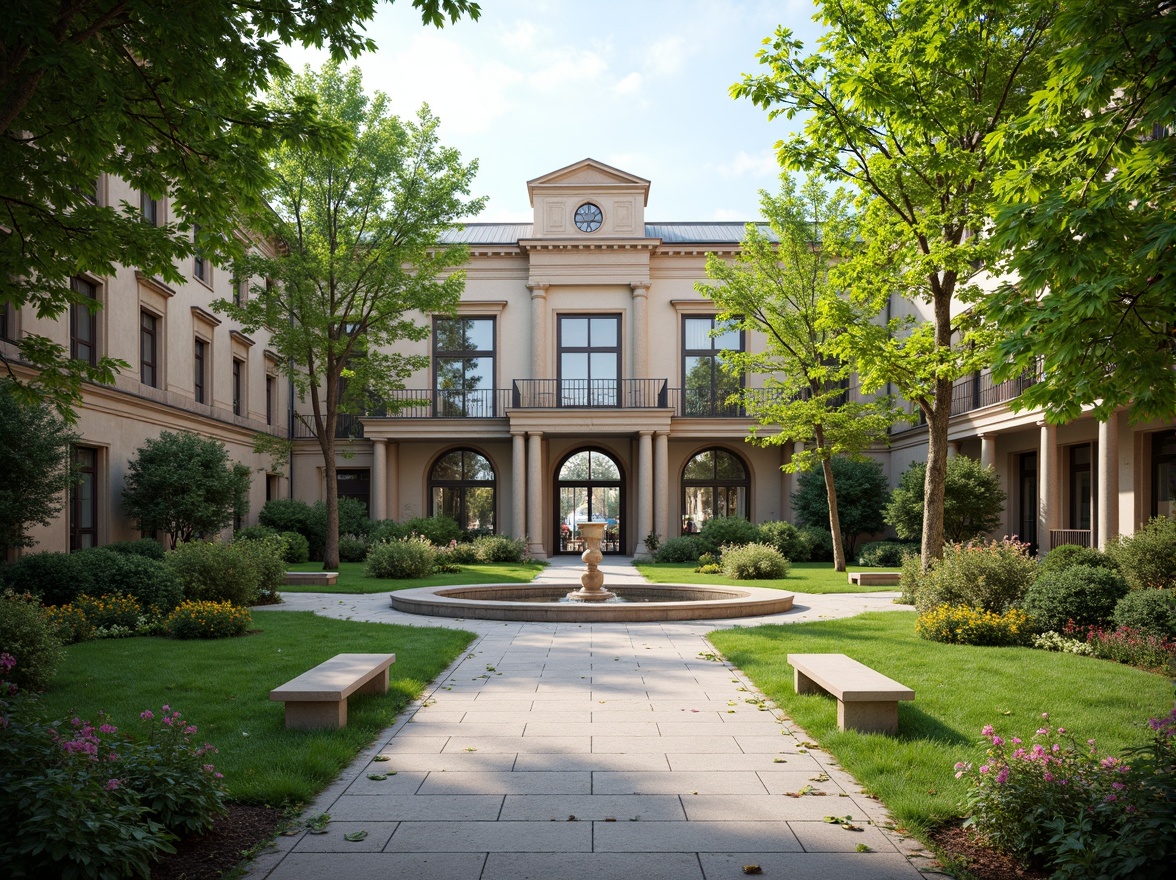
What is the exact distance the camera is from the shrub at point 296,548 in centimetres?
2484

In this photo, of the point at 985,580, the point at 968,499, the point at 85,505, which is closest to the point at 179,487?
the point at 85,505

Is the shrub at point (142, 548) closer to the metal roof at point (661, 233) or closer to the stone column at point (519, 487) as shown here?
the stone column at point (519, 487)

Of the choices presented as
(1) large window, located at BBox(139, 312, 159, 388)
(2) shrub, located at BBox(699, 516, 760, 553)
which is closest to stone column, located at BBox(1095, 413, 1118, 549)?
(2) shrub, located at BBox(699, 516, 760, 553)

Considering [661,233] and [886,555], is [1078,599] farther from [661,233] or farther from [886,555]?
[661,233]

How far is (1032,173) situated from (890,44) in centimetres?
736

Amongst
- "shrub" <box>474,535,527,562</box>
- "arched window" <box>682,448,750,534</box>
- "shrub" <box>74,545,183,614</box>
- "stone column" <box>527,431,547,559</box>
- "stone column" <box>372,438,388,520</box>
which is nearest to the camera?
"shrub" <box>74,545,183,614</box>

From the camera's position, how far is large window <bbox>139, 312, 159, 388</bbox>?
68.8 ft

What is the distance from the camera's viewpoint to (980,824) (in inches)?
172

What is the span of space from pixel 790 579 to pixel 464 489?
50.3 ft

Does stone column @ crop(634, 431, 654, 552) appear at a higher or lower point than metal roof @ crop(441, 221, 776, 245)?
lower

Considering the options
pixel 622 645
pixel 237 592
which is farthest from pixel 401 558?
pixel 622 645

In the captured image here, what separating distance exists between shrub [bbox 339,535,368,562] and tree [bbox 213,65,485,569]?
4644 millimetres

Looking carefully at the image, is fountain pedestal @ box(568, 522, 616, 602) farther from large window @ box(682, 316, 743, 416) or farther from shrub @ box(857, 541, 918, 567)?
large window @ box(682, 316, 743, 416)

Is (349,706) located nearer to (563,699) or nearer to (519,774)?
(563,699)
